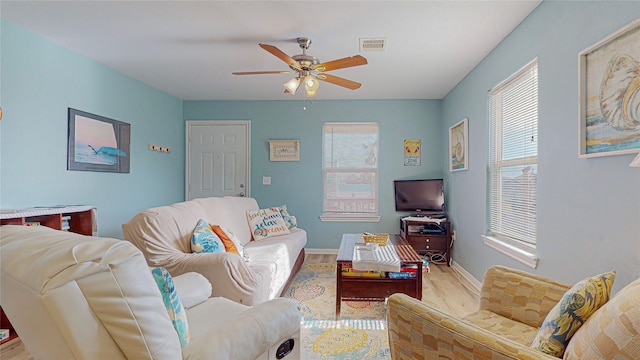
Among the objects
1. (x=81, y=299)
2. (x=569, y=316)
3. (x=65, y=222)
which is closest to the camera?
(x=81, y=299)

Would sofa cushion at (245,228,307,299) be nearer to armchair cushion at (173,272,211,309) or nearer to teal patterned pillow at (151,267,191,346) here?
armchair cushion at (173,272,211,309)

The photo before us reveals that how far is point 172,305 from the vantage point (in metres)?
1.04

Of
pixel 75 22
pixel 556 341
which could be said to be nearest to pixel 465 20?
pixel 556 341

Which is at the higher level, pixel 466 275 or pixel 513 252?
pixel 513 252

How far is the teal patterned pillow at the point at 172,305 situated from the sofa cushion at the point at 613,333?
121cm

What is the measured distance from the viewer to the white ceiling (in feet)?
7.16

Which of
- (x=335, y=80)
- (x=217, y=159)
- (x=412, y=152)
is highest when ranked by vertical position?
(x=335, y=80)

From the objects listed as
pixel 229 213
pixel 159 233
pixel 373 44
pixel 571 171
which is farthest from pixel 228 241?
pixel 571 171

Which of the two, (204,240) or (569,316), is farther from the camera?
(204,240)

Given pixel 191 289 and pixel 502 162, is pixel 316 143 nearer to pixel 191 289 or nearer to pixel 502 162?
pixel 502 162

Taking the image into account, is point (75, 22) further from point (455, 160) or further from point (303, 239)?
point (455, 160)

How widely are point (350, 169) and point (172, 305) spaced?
3.89 meters

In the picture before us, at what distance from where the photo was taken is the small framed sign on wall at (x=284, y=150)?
4.75 metres

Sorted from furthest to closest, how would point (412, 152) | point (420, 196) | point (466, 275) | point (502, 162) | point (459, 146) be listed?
point (412, 152)
point (420, 196)
point (459, 146)
point (466, 275)
point (502, 162)
